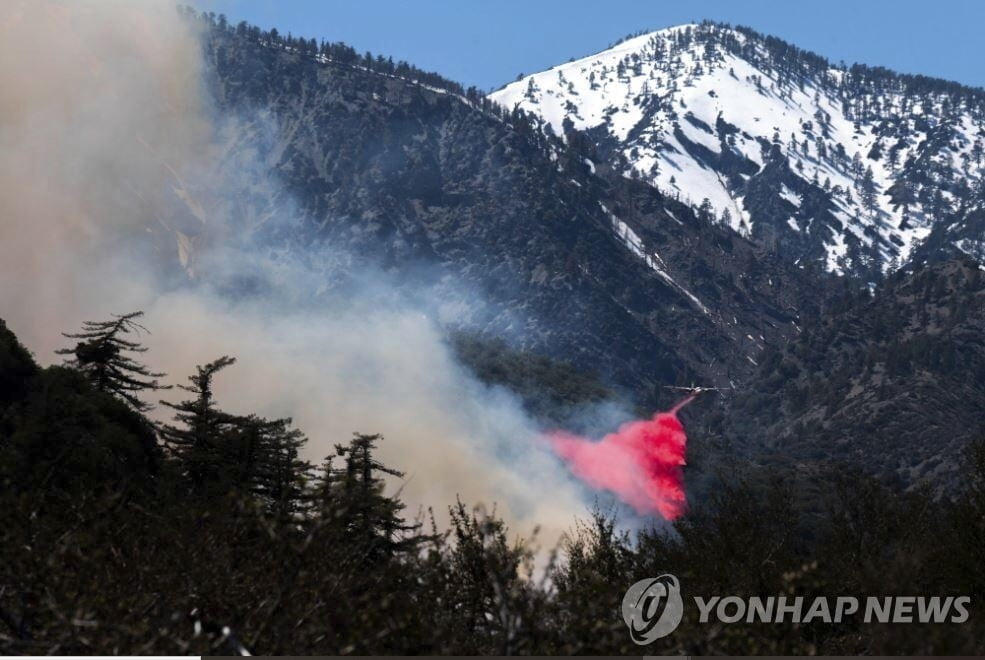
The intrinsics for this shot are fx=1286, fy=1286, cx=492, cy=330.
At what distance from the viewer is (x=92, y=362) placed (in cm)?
8331

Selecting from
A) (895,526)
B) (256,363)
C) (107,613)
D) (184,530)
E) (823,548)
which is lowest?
(107,613)

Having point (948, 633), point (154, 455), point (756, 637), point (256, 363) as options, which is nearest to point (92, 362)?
point (154, 455)

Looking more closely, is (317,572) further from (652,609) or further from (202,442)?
(202,442)

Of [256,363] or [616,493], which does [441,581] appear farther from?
[256,363]

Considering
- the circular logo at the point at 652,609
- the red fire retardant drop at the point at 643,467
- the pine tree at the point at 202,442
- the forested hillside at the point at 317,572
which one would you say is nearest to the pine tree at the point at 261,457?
the forested hillside at the point at 317,572

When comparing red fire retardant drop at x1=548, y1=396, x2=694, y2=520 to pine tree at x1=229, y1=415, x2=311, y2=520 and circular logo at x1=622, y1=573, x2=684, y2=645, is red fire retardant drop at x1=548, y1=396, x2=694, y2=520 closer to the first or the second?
pine tree at x1=229, y1=415, x2=311, y2=520

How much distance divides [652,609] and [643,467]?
79386 mm

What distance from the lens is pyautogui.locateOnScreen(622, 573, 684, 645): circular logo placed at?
3681 centimetres

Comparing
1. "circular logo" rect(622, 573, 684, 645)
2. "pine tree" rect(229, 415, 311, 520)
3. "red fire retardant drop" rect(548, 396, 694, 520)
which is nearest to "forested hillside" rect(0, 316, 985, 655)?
"pine tree" rect(229, 415, 311, 520)

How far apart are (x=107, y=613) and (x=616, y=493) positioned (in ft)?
282

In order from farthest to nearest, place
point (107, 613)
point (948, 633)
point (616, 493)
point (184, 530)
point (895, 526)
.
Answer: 1. point (616, 493)
2. point (895, 526)
3. point (184, 530)
4. point (107, 613)
5. point (948, 633)

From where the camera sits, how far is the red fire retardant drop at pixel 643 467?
116062 mm

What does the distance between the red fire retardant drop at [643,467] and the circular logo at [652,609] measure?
68.5 meters

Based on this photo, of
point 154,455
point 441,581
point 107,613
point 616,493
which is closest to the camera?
point 107,613
